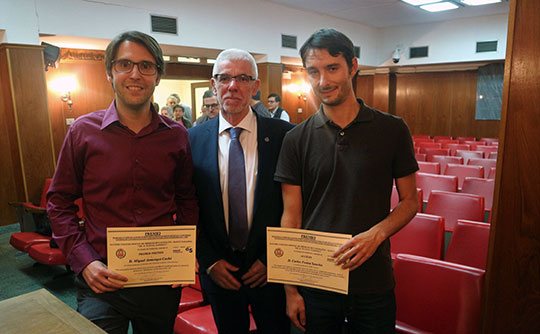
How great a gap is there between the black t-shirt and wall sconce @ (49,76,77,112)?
710 centimetres

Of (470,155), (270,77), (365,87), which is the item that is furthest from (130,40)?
(365,87)

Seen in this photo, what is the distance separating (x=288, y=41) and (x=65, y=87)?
518 centimetres

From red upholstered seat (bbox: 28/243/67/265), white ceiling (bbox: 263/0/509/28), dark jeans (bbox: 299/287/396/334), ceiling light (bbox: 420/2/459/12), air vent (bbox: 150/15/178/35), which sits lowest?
red upholstered seat (bbox: 28/243/67/265)

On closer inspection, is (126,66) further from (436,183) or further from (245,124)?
(436,183)

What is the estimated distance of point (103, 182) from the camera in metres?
1.34

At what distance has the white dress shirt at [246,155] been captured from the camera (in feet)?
5.11

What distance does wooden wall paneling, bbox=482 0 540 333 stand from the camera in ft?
4.28

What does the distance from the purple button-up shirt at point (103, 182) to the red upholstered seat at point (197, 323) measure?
765 mm

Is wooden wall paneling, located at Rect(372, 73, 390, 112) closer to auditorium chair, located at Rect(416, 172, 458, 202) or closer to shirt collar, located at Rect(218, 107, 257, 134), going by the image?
auditorium chair, located at Rect(416, 172, 458, 202)

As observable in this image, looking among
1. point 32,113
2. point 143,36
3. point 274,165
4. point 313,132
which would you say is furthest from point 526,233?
point 32,113

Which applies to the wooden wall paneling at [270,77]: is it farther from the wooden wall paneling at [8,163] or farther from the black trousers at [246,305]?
the black trousers at [246,305]

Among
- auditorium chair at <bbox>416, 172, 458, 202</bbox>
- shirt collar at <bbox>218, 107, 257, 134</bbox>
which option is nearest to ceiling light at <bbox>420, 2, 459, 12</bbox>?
auditorium chair at <bbox>416, 172, 458, 202</bbox>

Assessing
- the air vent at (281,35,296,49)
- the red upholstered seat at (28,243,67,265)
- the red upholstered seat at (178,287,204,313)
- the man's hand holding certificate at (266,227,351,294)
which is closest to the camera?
the man's hand holding certificate at (266,227,351,294)

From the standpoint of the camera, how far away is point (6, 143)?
5387 millimetres
